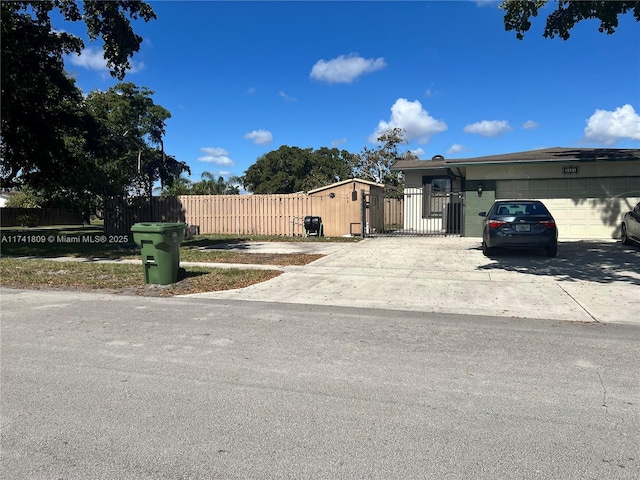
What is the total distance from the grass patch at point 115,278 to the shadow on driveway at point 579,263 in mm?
5672

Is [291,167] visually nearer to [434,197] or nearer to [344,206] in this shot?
[344,206]

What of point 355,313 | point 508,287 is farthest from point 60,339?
point 508,287

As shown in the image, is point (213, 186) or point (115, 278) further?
point (213, 186)

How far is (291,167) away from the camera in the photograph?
64.2 m

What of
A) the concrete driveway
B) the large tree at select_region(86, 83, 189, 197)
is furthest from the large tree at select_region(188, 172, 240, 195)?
the concrete driveway

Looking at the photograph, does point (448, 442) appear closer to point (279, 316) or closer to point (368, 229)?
point (279, 316)

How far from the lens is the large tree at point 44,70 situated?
14.3 m

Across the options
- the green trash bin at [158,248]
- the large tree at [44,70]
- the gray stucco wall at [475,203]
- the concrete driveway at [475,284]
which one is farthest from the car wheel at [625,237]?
the large tree at [44,70]

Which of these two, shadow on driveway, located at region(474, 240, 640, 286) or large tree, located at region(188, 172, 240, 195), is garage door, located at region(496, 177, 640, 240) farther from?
large tree, located at region(188, 172, 240, 195)

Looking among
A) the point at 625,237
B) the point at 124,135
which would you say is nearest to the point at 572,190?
the point at 625,237

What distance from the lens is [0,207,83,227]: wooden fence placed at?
41125 mm

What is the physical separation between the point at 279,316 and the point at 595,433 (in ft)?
13.8

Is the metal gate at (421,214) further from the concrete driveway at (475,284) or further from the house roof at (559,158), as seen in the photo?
the concrete driveway at (475,284)

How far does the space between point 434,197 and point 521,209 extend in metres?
8.88
